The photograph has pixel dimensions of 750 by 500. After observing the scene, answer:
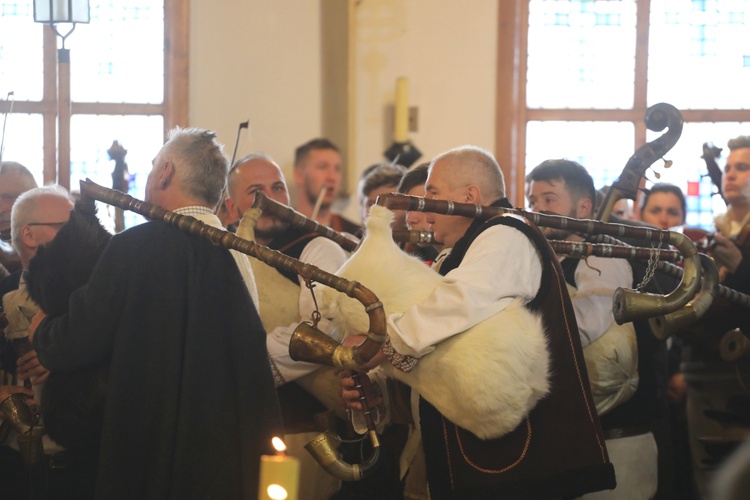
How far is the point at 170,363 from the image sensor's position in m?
3.01

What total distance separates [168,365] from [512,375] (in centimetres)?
100

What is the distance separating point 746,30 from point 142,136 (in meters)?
4.71

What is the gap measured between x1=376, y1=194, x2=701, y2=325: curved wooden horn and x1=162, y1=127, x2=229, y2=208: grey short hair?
0.55 m

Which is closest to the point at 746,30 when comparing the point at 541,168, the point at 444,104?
the point at 444,104

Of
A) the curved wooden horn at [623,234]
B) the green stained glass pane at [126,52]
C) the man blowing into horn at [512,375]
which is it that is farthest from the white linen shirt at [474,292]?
the green stained glass pane at [126,52]

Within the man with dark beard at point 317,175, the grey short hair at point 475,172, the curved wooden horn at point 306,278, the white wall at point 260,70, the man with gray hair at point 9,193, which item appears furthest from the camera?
the white wall at point 260,70

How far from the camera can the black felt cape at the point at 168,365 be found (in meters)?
2.96

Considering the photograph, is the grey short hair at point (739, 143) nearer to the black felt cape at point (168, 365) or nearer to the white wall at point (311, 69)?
the white wall at point (311, 69)

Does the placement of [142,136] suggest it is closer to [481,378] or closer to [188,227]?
[188,227]

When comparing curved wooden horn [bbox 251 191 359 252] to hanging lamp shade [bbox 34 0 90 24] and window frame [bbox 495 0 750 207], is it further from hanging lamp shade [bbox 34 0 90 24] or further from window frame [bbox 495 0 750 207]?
window frame [bbox 495 0 750 207]

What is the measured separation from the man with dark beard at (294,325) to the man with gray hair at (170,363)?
69cm

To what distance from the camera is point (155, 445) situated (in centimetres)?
298

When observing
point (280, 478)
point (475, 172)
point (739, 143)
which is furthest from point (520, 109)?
point (280, 478)

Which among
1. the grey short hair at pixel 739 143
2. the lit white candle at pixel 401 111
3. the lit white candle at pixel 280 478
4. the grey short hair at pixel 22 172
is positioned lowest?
the lit white candle at pixel 280 478
